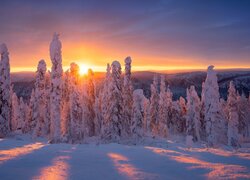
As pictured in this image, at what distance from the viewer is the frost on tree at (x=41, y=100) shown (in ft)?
154

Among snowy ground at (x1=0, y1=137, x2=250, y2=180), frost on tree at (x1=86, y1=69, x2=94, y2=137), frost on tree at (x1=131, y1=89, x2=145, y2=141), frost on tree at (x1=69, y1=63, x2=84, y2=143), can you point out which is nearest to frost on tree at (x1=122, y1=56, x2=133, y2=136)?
frost on tree at (x1=131, y1=89, x2=145, y2=141)

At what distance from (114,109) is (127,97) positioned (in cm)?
492

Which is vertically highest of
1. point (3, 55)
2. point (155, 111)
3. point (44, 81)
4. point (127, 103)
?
point (3, 55)

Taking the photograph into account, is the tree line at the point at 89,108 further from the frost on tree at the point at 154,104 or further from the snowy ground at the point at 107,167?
the snowy ground at the point at 107,167

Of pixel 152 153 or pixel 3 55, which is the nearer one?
pixel 152 153

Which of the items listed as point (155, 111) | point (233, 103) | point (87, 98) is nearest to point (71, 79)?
point (87, 98)

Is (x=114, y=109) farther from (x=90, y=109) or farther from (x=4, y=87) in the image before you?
(x=90, y=109)

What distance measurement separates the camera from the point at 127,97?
43.5 meters

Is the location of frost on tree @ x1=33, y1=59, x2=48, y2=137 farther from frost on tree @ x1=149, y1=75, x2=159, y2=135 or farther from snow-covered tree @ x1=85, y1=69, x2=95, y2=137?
frost on tree @ x1=149, y1=75, x2=159, y2=135

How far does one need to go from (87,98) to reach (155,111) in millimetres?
19544

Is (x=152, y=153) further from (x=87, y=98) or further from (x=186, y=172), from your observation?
(x=87, y=98)

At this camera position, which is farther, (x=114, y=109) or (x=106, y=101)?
(x=106, y=101)

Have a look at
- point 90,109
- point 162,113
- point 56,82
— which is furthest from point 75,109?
point 162,113

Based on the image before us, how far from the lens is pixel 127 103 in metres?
43.0
